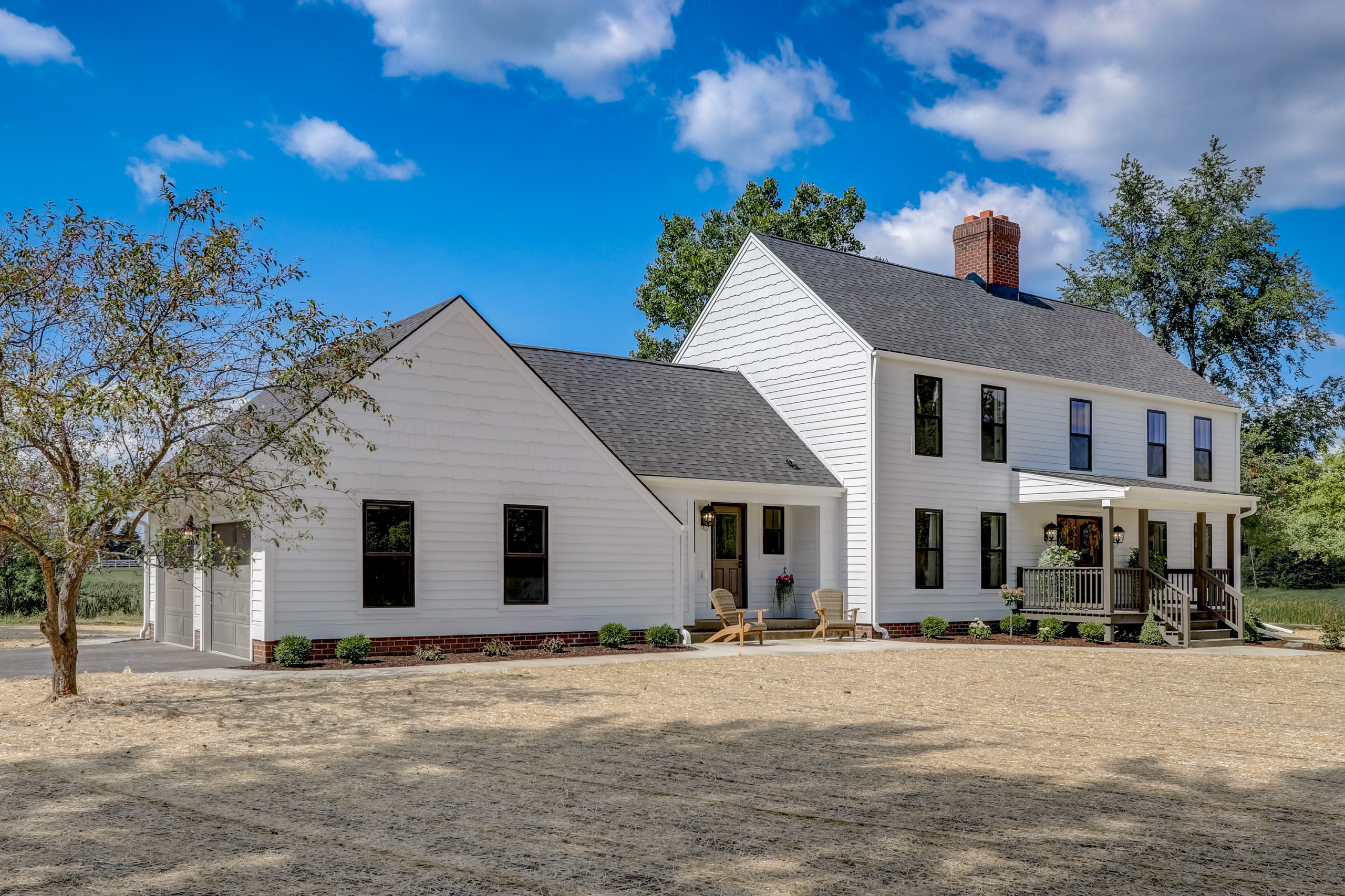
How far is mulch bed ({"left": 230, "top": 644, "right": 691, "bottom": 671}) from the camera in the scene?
15.7 meters

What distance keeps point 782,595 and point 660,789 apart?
15.5 metres

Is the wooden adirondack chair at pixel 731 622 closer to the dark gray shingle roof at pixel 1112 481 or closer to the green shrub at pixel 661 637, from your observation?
the green shrub at pixel 661 637

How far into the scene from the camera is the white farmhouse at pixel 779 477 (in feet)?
56.4

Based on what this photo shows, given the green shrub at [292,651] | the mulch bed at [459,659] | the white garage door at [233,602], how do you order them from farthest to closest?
the white garage door at [233,602], the mulch bed at [459,659], the green shrub at [292,651]

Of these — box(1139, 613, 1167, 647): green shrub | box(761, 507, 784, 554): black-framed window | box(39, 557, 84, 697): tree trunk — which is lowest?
box(1139, 613, 1167, 647): green shrub

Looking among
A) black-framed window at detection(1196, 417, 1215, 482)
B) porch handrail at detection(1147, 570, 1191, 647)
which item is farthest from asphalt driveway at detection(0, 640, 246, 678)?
black-framed window at detection(1196, 417, 1215, 482)

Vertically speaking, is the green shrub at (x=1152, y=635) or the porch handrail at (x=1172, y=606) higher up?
the porch handrail at (x=1172, y=606)

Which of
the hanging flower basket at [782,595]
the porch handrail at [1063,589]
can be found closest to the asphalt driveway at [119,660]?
the hanging flower basket at [782,595]

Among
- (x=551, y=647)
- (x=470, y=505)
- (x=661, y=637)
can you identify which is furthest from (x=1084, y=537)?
(x=470, y=505)

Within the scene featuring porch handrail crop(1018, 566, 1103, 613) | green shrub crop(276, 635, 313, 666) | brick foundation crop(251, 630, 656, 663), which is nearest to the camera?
green shrub crop(276, 635, 313, 666)

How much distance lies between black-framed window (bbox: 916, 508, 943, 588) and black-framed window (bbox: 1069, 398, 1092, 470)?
14.0 feet

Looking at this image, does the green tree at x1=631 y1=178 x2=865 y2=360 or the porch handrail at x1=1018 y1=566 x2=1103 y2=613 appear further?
the green tree at x1=631 y1=178 x2=865 y2=360

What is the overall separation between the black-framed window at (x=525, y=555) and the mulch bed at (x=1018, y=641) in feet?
25.6

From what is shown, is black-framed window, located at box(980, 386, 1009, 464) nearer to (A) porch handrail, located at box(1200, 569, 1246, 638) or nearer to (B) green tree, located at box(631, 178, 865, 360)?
(A) porch handrail, located at box(1200, 569, 1246, 638)
